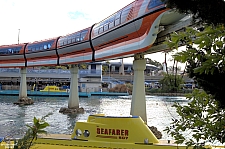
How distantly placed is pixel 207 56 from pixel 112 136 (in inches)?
276

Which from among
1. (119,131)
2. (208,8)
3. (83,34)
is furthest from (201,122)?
(83,34)

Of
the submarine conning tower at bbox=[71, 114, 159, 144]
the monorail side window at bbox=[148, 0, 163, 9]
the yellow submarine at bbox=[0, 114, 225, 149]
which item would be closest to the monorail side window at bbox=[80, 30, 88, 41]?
the monorail side window at bbox=[148, 0, 163, 9]

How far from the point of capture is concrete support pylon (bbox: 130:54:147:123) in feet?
48.1

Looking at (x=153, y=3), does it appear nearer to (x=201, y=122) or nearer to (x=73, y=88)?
(x=201, y=122)

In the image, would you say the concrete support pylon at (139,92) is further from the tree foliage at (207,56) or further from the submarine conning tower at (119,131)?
the tree foliage at (207,56)

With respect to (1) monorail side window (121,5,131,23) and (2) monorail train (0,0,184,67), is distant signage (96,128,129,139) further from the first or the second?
(1) monorail side window (121,5,131,23)

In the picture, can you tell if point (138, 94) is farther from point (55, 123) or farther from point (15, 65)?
point (15, 65)

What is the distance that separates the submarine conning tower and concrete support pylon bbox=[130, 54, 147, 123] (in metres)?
5.38

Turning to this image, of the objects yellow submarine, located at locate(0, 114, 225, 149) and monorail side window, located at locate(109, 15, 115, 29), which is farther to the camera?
monorail side window, located at locate(109, 15, 115, 29)

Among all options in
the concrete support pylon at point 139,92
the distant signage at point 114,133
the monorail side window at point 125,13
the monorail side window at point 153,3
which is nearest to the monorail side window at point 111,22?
the monorail side window at point 125,13

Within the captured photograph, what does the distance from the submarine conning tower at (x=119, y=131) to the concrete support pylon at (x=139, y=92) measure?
5.38 m

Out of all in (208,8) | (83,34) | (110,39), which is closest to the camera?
(208,8)

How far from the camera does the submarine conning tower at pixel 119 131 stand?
9.11m

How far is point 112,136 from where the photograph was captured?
9.20 metres
